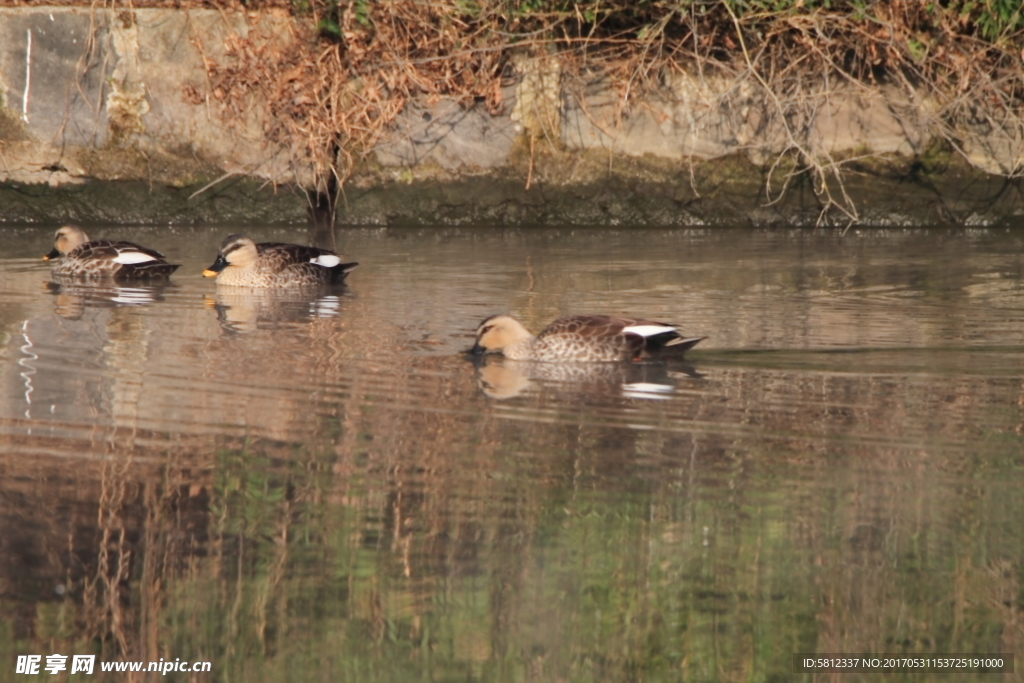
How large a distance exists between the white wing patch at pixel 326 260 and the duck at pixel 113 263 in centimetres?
108

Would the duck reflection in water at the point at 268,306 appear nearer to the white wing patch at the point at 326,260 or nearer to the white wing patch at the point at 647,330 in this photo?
the white wing patch at the point at 326,260

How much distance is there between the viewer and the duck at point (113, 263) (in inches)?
396

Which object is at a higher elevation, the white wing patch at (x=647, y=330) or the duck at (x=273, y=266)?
the duck at (x=273, y=266)

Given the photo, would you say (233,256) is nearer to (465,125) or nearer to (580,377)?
(465,125)

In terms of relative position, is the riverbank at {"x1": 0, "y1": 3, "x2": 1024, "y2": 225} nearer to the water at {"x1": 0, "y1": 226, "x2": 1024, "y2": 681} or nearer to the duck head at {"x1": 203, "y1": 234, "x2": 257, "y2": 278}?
the duck head at {"x1": 203, "y1": 234, "x2": 257, "y2": 278}

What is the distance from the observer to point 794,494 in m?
4.85

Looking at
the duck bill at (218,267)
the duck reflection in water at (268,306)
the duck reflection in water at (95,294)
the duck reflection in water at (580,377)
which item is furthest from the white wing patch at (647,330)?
the duck bill at (218,267)

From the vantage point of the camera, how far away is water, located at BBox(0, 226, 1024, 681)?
396 centimetres

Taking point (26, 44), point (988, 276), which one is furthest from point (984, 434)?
point (26, 44)

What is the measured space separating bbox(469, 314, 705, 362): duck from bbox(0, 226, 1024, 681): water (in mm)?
112

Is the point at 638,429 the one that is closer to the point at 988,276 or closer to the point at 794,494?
the point at 794,494

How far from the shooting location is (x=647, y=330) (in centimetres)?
707

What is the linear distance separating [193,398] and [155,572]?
1.95 m

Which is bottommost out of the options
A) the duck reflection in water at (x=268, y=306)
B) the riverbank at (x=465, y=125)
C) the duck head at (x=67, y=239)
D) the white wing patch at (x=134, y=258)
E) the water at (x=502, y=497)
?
the water at (x=502, y=497)
